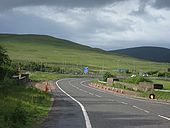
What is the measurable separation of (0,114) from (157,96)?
28.4 meters

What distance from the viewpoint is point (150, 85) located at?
4944cm

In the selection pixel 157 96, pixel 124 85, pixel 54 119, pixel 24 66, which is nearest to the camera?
pixel 54 119

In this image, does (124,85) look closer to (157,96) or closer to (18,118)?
(157,96)

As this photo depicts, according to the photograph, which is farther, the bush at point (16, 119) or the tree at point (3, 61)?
the tree at point (3, 61)

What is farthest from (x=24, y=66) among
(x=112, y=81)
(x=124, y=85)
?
(x=124, y=85)

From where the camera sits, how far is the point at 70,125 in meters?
17.0

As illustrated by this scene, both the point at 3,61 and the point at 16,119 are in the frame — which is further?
the point at 3,61

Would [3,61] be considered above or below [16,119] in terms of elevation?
above

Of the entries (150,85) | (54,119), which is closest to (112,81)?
(150,85)

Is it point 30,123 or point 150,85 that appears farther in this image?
point 150,85

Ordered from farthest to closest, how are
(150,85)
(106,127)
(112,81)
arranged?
(112,81) < (150,85) < (106,127)

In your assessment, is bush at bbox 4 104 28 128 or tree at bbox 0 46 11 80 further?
tree at bbox 0 46 11 80

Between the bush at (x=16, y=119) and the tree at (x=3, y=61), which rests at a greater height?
the tree at (x=3, y=61)

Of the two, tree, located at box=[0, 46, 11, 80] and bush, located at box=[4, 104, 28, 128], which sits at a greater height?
tree, located at box=[0, 46, 11, 80]
